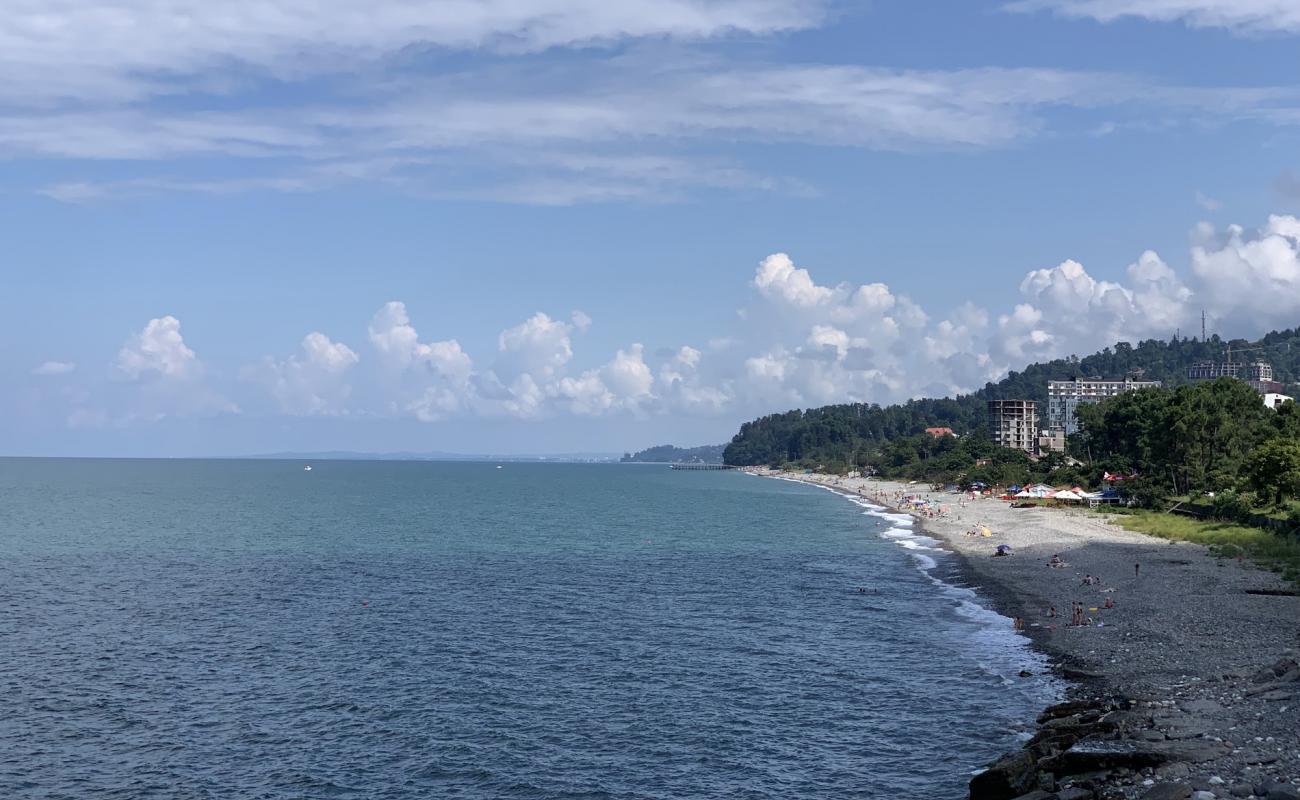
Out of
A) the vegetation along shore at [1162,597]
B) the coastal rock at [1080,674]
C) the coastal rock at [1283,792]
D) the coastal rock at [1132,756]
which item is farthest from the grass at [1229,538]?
the coastal rock at [1283,792]

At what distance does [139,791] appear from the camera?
107 feet

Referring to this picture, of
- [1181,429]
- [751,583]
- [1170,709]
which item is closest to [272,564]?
[751,583]

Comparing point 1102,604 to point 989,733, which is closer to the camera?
point 989,733

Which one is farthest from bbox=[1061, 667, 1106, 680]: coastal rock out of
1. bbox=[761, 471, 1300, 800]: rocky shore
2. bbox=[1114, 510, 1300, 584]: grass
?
bbox=[1114, 510, 1300, 584]: grass

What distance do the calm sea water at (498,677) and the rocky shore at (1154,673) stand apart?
9.35 feet

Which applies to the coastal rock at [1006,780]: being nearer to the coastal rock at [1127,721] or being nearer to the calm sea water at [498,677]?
the calm sea water at [498,677]

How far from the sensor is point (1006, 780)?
29562 millimetres

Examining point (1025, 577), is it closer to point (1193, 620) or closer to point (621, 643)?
point (1193, 620)

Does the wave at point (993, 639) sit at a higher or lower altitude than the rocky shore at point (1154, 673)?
lower

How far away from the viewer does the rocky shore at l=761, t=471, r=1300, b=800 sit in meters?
28.0

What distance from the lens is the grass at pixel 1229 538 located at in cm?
6962

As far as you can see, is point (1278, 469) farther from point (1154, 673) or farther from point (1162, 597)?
point (1154, 673)

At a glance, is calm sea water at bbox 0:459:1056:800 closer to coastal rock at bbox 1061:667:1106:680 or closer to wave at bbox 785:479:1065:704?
wave at bbox 785:479:1065:704

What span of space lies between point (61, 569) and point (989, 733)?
7597 centimetres
